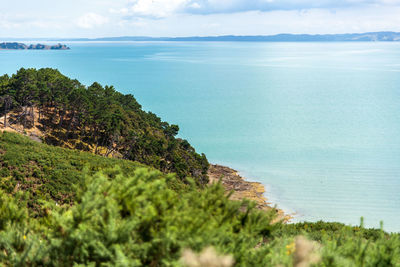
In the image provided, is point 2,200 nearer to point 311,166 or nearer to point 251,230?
point 251,230

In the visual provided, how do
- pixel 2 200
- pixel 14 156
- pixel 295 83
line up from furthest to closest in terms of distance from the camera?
pixel 295 83 → pixel 14 156 → pixel 2 200

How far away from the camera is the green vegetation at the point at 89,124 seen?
3797 cm

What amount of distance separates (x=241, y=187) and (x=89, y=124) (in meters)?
17.8

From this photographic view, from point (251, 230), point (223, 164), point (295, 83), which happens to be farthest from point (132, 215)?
point (295, 83)

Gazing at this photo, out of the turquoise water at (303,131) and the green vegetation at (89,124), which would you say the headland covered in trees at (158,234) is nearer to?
the turquoise water at (303,131)

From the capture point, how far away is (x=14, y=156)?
25188 mm

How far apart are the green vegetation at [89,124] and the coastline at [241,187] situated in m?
2.64

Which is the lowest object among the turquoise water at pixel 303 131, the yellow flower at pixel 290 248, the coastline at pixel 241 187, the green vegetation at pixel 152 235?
the coastline at pixel 241 187

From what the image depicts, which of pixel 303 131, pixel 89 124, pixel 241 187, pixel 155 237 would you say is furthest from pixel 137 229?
pixel 303 131

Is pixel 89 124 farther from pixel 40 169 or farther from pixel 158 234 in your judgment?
pixel 158 234

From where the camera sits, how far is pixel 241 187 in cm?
3875

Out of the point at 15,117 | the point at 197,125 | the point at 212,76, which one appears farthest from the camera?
the point at 212,76

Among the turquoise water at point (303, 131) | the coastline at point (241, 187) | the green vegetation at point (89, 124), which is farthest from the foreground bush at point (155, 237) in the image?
the green vegetation at point (89, 124)

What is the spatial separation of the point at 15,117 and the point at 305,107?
60861 mm
